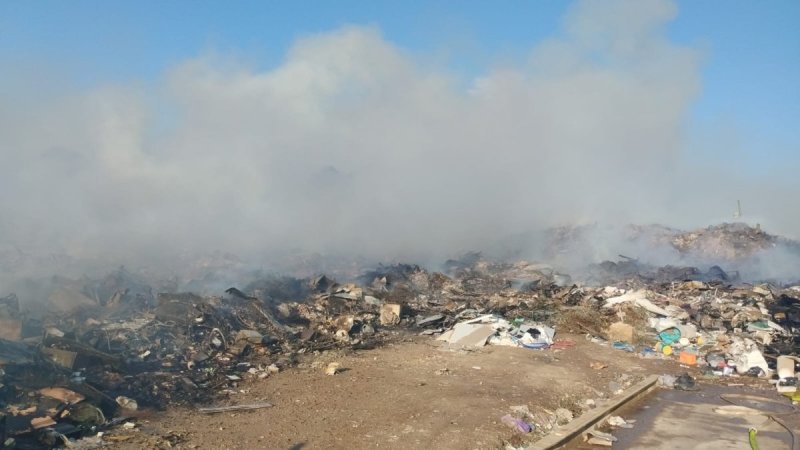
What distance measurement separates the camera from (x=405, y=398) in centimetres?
647

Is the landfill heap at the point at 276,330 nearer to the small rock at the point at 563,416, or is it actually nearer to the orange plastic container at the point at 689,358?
the orange plastic container at the point at 689,358

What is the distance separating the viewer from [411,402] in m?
6.31

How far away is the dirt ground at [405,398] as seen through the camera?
510 centimetres

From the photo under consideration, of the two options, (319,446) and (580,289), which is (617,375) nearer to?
(319,446)

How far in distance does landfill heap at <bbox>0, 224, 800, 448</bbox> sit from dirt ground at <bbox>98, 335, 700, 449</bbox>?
19.1 inches

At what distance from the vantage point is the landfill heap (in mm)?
6039

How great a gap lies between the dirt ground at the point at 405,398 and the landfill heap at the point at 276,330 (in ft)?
1.59

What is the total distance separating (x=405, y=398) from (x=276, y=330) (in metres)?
4.35

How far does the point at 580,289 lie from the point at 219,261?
1215 cm

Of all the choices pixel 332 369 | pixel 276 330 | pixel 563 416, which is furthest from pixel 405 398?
pixel 276 330

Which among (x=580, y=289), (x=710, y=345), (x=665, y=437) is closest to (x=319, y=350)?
(x=665, y=437)

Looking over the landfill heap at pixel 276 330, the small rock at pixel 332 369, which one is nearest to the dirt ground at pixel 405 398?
the small rock at pixel 332 369

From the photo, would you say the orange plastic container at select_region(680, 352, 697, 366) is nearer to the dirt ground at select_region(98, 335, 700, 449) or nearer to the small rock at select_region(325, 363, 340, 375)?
the dirt ground at select_region(98, 335, 700, 449)

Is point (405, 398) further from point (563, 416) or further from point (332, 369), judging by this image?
point (563, 416)
